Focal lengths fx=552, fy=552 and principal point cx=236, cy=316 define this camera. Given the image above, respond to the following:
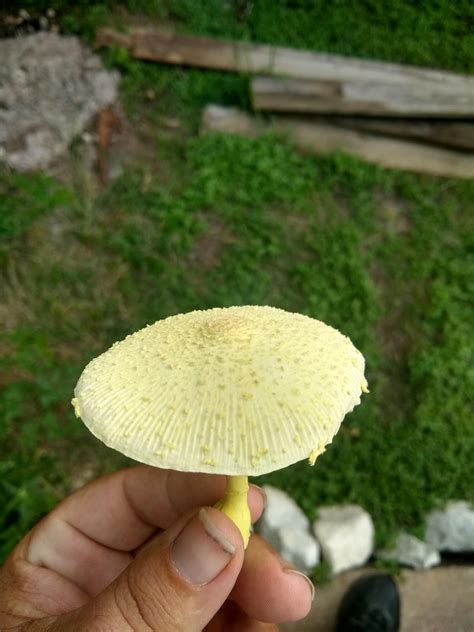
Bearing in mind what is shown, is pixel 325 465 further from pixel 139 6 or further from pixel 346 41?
pixel 139 6

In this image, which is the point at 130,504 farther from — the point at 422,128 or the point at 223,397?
the point at 422,128

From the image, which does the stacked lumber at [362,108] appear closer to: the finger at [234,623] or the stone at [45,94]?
the stone at [45,94]

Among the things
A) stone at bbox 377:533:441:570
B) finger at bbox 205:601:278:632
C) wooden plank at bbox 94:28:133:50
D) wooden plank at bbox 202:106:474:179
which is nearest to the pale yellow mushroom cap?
finger at bbox 205:601:278:632

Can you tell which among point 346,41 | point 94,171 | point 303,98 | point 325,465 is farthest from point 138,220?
point 346,41

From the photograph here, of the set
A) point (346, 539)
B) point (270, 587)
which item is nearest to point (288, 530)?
point (346, 539)

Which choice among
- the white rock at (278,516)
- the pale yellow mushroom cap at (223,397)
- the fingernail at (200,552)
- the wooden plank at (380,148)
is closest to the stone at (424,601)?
the white rock at (278,516)
